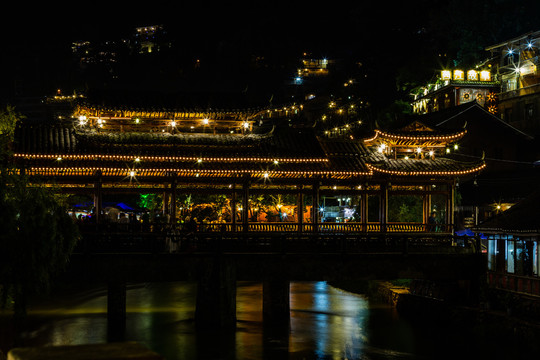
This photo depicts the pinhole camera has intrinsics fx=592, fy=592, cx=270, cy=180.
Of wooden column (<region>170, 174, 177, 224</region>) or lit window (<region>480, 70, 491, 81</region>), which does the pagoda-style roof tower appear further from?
lit window (<region>480, 70, 491, 81</region>)

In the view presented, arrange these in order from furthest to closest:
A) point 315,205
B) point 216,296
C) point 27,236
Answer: point 315,205 < point 216,296 < point 27,236

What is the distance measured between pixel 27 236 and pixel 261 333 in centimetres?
1312

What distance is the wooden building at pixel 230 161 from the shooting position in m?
30.4

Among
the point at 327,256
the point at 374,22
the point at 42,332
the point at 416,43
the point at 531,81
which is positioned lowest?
the point at 42,332

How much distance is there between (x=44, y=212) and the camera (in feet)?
47.9

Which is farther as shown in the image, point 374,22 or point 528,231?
point 374,22

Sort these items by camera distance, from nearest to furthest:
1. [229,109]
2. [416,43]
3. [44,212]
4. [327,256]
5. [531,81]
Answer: [44,212] < [327,256] < [229,109] < [531,81] < [416,43]

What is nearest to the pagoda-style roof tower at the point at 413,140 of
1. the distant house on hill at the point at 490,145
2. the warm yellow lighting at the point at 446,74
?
the distant house on hill at the point at 490,145

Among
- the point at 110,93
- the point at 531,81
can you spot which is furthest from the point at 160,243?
the point at 531,81

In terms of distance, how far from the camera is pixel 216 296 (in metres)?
23.5

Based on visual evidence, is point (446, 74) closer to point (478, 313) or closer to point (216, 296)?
point (478, 313)

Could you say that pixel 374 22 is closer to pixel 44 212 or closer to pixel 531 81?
pixel 531 81

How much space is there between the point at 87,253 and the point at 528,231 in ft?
57.5

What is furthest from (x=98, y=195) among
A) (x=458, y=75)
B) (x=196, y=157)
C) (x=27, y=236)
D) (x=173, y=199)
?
(x=458, y=75)
